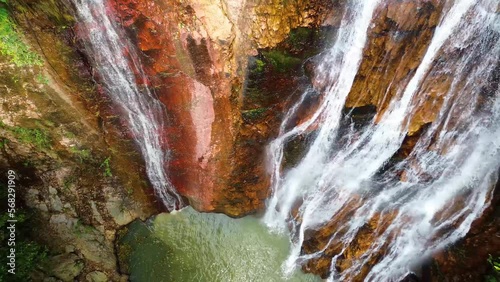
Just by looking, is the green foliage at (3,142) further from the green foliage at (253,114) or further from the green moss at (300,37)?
the green moss at (300,37)

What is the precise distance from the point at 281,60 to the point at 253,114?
1122 mm

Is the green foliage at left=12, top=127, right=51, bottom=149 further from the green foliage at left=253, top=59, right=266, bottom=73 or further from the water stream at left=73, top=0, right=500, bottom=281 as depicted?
the green foliage at left=253, top=59, right=266, bottom=73

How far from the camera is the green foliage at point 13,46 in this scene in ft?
16.1

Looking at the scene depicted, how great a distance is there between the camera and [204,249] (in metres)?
7.49

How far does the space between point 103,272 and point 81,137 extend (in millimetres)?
3114

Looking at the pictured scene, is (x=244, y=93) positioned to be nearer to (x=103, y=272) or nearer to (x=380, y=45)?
(x=380, y=45)

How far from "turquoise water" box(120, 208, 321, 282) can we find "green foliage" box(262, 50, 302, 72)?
3.97 meters

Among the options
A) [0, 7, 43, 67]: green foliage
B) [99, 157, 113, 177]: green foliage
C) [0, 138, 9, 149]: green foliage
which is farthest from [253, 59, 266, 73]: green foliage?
[0, 138, 9, 149]: green foliage

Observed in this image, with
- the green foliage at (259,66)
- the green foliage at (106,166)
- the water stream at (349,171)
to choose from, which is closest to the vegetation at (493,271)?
the water stream at (349,171)

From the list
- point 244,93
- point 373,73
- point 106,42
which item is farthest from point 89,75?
point 373,73

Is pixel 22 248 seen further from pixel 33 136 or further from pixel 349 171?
pixel 349 171

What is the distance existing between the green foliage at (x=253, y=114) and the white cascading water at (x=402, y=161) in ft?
1.92

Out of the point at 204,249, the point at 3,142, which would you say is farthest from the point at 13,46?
the point at 204,249

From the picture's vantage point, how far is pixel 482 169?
616 cm
